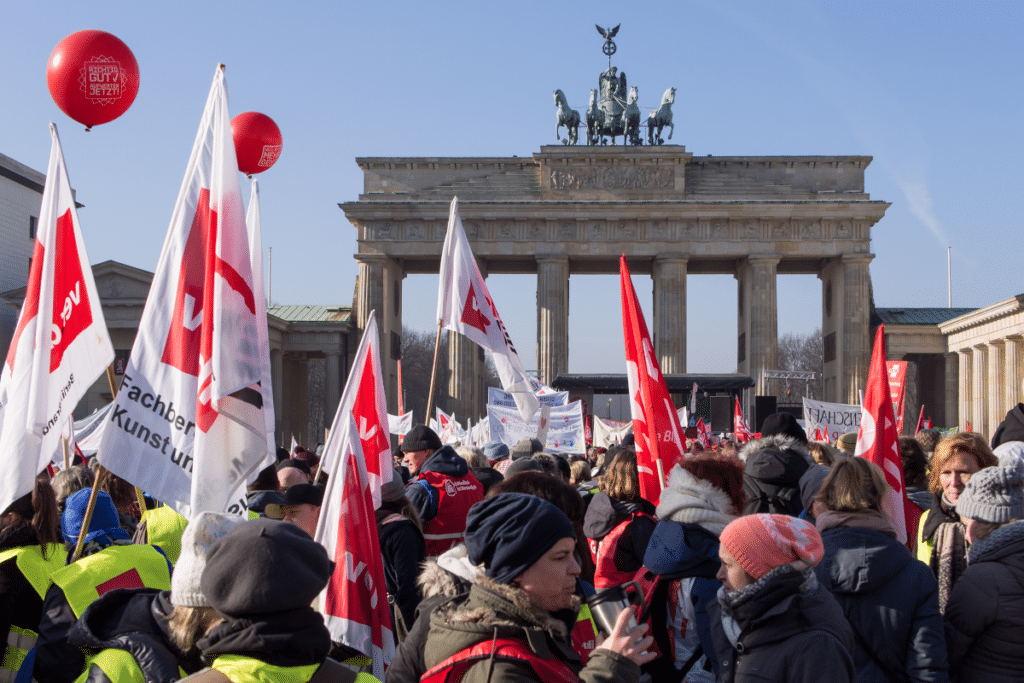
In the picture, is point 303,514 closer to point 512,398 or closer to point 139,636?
point 139,636

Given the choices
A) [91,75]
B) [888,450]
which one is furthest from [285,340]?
[888,450]

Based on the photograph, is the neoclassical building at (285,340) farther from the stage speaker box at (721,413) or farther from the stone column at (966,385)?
the stone column at (966,385)

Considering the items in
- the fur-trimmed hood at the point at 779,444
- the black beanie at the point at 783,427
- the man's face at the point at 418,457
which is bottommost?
the man's face at the point at 418,457

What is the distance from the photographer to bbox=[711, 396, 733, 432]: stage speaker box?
1692 inches

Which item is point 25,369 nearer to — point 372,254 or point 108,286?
point 108,286

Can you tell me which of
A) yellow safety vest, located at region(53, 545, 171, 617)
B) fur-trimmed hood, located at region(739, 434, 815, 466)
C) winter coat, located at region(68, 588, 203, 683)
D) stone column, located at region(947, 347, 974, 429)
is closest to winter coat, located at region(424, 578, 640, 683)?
winter coat, located at region(68, 588, 203, 683)

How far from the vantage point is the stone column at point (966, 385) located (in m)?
48.6

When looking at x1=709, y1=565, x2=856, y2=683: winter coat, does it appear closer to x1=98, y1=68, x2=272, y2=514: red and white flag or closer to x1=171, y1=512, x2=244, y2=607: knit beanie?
x1=171, y1=512, x2=244, y2=607: knit beanie

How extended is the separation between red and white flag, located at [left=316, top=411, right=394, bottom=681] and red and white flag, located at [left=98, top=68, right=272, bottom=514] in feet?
1.16

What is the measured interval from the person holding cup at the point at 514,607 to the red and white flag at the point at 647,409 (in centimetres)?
303

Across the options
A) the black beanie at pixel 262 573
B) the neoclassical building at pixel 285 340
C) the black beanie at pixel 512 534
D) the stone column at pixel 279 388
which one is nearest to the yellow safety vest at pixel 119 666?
the black beanie at pixel 262 573

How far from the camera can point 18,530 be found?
15.4 ft

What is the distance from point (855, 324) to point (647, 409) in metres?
47.2

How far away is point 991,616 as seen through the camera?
403 cm
